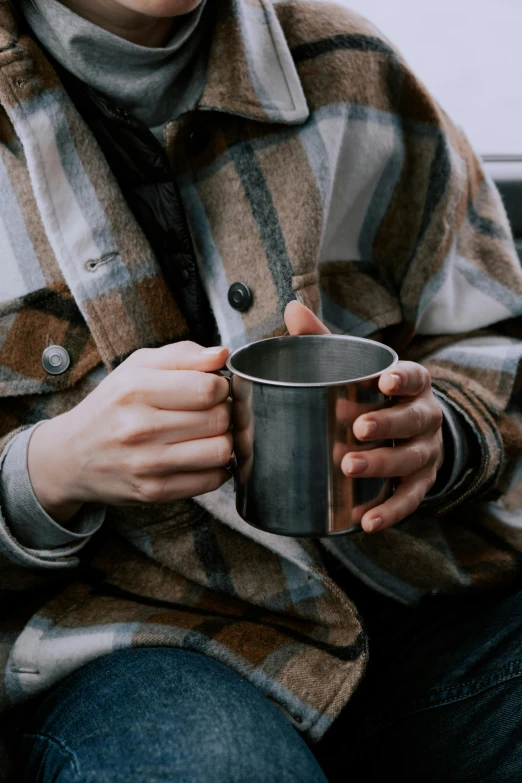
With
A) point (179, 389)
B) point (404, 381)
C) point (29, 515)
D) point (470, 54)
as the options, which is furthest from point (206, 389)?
point (470, 54)

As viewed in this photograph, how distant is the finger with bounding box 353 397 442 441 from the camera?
56 centimetres

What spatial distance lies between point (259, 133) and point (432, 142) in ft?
0.71

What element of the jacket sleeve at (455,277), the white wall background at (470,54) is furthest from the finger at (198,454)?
the white wall background at (470,54)

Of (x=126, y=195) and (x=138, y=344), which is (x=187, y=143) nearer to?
(x=126, y=195)

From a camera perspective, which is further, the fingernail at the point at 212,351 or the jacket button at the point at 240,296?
the jacket button at the point at 240,296

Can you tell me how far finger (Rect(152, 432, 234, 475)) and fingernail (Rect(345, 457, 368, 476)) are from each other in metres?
0.10

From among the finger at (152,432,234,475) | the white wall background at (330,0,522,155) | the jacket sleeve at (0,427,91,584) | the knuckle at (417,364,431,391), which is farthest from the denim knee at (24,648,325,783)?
the white wall background at (330,0,522,155)

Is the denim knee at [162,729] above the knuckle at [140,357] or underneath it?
underneath

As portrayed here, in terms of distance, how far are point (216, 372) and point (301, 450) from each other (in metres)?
0.12

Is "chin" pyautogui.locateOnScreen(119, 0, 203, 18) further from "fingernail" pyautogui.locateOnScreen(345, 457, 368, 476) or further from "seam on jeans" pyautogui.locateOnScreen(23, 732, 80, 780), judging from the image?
"seam on jeans" pyautogui.locateOnScreen(23, 732, 80, 780)

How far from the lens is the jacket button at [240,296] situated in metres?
0.83

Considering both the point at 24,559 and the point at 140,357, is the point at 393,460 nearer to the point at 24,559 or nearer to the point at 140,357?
the point at 140,357

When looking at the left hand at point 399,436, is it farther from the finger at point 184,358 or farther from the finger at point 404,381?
the finger at point 184,358

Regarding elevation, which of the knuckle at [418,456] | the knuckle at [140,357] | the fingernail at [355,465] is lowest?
the knuckle at [418,456]
